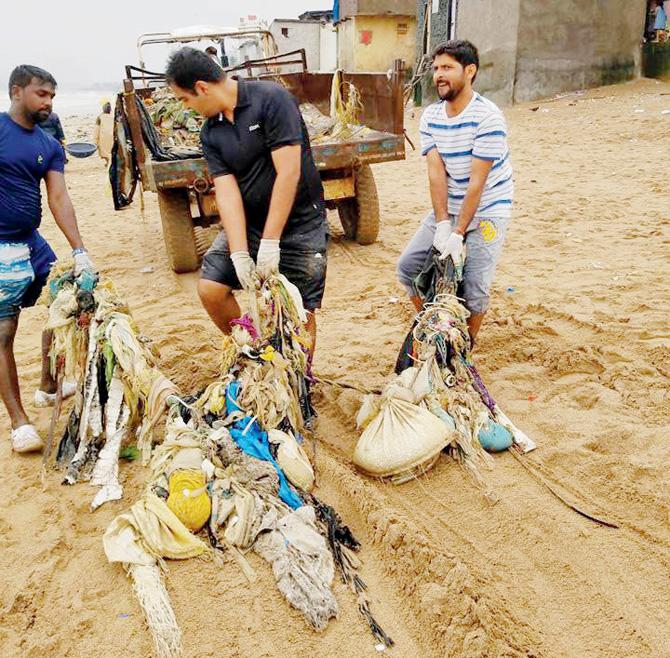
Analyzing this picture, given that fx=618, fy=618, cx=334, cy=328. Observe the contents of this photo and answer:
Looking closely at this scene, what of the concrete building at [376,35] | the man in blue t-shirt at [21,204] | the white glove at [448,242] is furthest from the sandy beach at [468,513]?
the concrete building at [376,35]

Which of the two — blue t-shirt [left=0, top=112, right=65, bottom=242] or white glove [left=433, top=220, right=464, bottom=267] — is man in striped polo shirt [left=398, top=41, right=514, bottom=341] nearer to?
white glove [left=433, top=220, right=464, bottom=267]

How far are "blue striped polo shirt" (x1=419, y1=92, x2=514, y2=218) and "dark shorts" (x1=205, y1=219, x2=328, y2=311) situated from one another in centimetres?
76

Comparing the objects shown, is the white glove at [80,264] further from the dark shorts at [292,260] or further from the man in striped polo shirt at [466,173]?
the man in striped polo shirt at [466,173]

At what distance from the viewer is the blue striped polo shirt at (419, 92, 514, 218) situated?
3090 millimetres

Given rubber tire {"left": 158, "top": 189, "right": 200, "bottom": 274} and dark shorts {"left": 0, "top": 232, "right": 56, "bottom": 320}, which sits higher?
dark shorts {"left": 0, "top": 232, "right": 56, "bottom": 320}

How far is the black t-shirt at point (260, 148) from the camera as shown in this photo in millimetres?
2898

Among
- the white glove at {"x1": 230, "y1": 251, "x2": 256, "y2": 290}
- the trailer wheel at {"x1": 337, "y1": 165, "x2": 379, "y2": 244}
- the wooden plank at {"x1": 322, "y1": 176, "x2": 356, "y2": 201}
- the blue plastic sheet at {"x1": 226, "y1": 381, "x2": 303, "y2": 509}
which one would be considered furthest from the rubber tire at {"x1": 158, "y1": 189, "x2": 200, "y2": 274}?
the blue plastic sheet at {"x1": 226, "y1": 381, "x2": 303, "y2": 509}

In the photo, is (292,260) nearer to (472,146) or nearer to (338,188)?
(472,146)

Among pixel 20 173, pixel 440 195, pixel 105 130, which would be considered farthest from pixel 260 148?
pixel 105 130

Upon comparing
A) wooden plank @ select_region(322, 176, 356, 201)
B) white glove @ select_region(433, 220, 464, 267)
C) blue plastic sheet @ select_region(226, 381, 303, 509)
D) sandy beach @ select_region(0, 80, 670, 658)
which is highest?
white glove @ select_region(433, 220, 464, 267)

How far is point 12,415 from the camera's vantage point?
3.23 m

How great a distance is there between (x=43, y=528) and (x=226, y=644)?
1097 millimetres

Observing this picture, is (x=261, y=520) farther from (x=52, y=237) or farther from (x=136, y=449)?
(x=52, y=237)

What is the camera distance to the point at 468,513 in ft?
8.55
